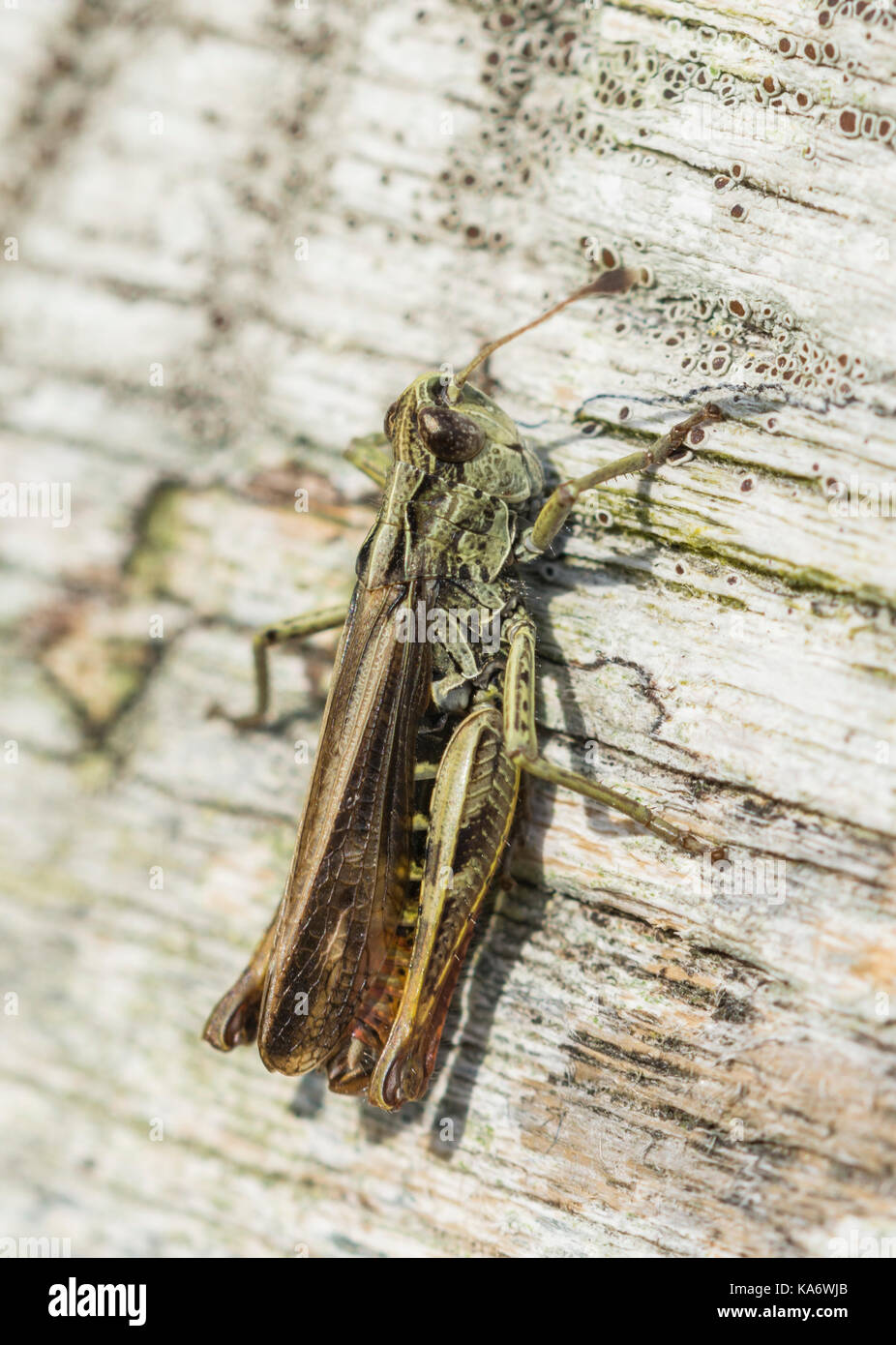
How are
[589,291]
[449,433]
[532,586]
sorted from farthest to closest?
[532,586], [449,433], [589,291]

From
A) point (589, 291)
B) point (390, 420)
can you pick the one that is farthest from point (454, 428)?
point (589, 291)

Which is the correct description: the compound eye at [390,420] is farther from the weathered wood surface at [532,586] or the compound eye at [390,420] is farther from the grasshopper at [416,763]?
the weathered wood surface at [532,586]

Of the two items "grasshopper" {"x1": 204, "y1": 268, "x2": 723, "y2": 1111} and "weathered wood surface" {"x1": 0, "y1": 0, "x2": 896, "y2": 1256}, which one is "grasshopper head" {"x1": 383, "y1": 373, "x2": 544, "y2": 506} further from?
"weathered wood surface" {"x1": 0, "y1": 0, "x2": 896, "y2": 1256}

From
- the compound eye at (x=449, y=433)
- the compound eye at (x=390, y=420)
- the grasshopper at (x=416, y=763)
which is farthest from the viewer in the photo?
the compound eye at (x=390, y=420)

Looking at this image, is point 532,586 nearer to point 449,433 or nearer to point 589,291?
point 449,433

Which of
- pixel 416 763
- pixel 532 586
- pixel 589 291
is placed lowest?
pixel 416 763

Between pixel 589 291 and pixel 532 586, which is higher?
pixel 589 291

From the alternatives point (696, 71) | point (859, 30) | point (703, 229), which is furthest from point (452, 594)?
point (859, 30)

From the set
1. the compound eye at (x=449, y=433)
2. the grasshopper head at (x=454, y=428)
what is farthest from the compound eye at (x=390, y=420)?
the compound eye at (x=449, y=433)
